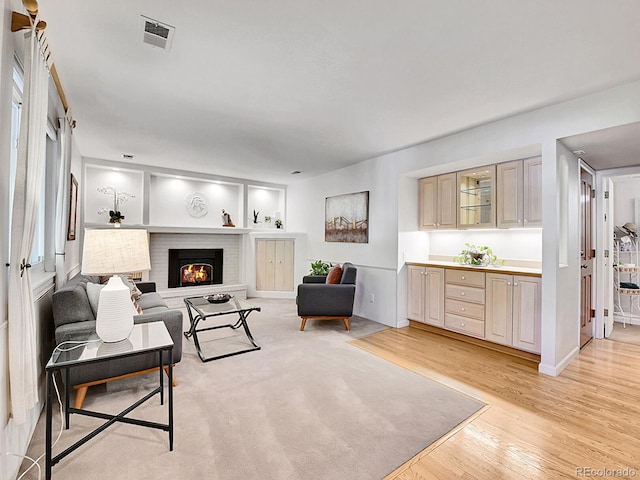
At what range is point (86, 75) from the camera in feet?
8.13

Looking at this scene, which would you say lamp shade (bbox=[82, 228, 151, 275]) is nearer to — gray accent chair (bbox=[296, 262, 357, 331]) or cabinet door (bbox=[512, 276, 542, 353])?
gray accent chair (bbox=[296, 262, 357, 331])

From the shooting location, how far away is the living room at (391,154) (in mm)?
1938

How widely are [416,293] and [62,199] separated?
13.8ft

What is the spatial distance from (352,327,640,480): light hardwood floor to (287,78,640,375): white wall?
35cm

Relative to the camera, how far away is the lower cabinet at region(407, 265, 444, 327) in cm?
410

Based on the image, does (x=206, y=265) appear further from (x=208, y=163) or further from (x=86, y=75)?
(x=86, y=75)

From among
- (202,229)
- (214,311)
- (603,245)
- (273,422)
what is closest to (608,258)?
(603,245)

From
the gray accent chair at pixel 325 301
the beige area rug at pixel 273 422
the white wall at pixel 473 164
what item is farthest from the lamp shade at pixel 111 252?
the white wall at pixel 473 164

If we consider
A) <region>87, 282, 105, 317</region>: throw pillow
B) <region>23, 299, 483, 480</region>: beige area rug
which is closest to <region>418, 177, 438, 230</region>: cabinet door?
<region>23, 299, 483, 480</region>: beige area rug

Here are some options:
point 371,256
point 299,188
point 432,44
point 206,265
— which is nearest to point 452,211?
point 371,256

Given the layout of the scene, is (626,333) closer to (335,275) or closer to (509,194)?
(509,194)

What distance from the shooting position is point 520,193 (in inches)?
138

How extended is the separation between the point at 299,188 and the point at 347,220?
6.20 feet

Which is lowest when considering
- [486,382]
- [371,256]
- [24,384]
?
[486,382]
